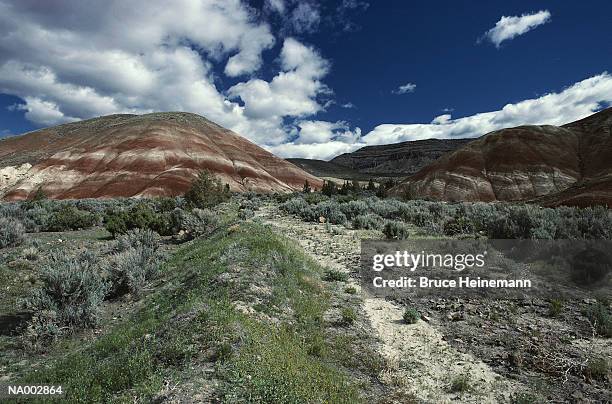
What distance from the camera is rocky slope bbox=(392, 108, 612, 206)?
62000 millimetres

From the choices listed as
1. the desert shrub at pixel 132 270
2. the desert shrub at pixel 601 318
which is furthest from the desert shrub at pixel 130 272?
the desert shrub at pixel 601 318

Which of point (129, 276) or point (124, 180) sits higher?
point (124, 180)

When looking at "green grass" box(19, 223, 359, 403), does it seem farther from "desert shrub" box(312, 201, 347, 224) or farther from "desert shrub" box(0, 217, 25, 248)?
"desert shrub" box(312, 201, 347, 224)

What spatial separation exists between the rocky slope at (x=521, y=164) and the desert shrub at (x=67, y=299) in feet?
185

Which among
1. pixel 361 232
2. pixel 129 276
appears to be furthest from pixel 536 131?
pixel 129 276

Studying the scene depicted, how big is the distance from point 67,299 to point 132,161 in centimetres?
6931

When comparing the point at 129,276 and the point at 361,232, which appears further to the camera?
the point at 361,232

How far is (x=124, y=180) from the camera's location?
66.1 meters

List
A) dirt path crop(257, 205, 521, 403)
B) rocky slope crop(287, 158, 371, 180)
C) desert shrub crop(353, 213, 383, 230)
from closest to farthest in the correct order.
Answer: dirt path crop(257, 205, 521, 403) → desert shrub crop(353, 213, 383, 230) → rocky slope crop(287, 158, 371, 180)

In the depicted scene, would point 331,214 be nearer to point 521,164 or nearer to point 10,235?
point 10,235

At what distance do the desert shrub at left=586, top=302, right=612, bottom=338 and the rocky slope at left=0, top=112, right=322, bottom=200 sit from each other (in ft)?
200

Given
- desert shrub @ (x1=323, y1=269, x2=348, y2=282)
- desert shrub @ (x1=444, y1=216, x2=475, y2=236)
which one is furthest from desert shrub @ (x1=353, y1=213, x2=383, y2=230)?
desert shrub @ (x1=323, y1=269, x2=348, y2=282)

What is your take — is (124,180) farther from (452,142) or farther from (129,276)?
(452,142)

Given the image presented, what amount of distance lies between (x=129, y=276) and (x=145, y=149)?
7242 cm
